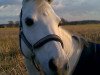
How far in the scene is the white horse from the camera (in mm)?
3928

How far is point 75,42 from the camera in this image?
4602mm

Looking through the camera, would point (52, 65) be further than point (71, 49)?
No

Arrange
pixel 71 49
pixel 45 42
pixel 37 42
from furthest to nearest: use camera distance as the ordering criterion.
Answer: pixel 71 49 → pixel 37 42 → pixel 45 42

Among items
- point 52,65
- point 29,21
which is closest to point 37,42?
point 29,21

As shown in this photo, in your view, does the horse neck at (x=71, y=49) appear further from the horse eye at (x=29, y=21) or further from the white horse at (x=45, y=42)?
the horse eye at (x=29, y=21)

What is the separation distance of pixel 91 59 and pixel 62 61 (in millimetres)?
618

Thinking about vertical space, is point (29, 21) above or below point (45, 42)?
above

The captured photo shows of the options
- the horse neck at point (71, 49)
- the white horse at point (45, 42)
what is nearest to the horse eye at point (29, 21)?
the white horse at point (45, 42)

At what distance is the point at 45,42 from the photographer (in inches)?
163

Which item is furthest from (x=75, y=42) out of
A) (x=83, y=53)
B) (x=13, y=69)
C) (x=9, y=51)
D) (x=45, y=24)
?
(x=9, y=51)

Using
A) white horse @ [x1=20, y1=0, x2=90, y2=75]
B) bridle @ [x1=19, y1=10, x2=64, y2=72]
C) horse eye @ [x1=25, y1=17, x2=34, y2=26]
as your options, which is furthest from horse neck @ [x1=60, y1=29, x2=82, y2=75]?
horse eye @ [x1=25, y1=17, x2=34, y2=26]

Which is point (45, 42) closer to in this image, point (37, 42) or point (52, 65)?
point (37, 42)

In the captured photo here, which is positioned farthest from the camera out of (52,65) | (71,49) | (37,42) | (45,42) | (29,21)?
(71,49)

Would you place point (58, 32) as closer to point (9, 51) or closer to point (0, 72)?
point (0, 72)
